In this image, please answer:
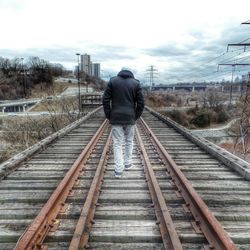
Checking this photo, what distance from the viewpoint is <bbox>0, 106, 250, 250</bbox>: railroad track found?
3887 mm

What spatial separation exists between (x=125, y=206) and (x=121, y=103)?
7.17 ft

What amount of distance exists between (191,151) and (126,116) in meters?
3.54

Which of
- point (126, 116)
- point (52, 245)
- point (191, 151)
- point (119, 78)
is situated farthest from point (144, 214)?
point (191, 151)

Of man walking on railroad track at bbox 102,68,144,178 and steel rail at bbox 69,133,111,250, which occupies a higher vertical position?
man walking on railroad track at bbox 102,68,144,178

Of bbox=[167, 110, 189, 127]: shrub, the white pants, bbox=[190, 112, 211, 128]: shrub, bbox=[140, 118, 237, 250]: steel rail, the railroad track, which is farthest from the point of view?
bbox=[190, 112, 211, 128]: shrub

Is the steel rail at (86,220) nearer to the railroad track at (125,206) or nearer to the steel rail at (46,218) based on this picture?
the railroad track at (125,206)

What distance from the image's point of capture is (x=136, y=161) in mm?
7930

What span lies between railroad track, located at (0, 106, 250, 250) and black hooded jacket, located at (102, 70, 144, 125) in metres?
1.14

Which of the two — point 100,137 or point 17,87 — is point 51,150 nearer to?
point 100,137

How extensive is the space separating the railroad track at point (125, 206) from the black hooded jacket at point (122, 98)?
1135 millimetres

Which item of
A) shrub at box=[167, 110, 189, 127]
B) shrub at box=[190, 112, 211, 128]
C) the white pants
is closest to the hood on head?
the white pants

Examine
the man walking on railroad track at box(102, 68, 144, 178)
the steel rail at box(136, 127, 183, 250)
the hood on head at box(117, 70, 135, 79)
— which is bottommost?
the steel rail at box(136, 127, 183, 250)

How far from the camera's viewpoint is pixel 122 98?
6.39 meters

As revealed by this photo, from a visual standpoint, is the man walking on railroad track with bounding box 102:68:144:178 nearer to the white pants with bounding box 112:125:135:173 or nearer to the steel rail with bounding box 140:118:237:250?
the white pants with bounding box 112:125:135:173
